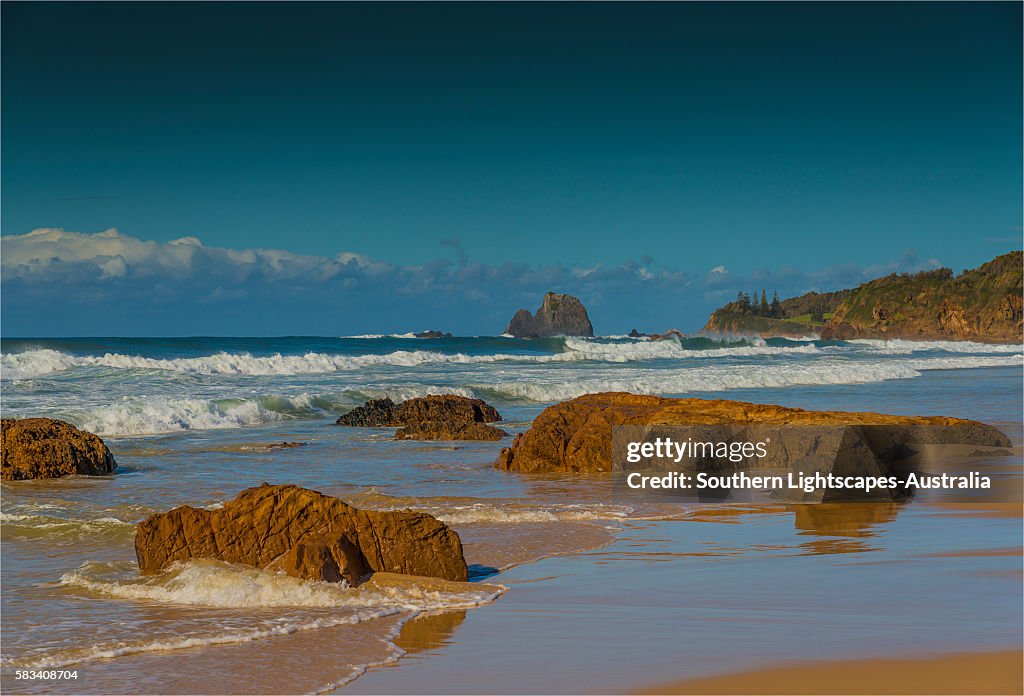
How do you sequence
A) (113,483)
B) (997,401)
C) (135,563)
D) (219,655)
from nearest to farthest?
1. (219,655)
2. (135,563)
3. (113,483)
4. (997,401)

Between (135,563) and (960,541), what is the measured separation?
19.1 feet

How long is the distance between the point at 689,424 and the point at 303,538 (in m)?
6.52

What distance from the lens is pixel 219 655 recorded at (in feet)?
15.2

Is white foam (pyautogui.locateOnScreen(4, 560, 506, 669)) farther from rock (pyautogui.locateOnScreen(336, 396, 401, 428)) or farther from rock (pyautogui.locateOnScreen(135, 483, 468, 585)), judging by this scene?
rock (pyautogui.locateOnScreen(336, 396, 401, 428))

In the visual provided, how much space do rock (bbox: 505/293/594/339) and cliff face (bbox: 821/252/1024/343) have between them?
29205mm

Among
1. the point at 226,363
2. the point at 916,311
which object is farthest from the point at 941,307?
the point at 226,363

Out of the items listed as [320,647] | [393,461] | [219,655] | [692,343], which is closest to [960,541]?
[320,647]

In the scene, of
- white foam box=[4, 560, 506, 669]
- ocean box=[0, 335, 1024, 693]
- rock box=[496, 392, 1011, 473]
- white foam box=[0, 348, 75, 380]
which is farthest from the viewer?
white foam box=[0, 348, 75, 380]

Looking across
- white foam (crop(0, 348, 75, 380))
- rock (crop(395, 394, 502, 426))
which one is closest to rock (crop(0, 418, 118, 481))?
rock (crop(395, 394, 502, 426))

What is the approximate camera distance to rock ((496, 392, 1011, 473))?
11336mm

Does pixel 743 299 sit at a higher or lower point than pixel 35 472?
higher

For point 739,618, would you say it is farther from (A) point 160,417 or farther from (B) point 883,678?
(A) point 160,417

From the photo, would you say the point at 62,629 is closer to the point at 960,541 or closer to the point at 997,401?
the point at 960,541

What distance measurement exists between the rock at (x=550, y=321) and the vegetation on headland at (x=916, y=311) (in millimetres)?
21455
